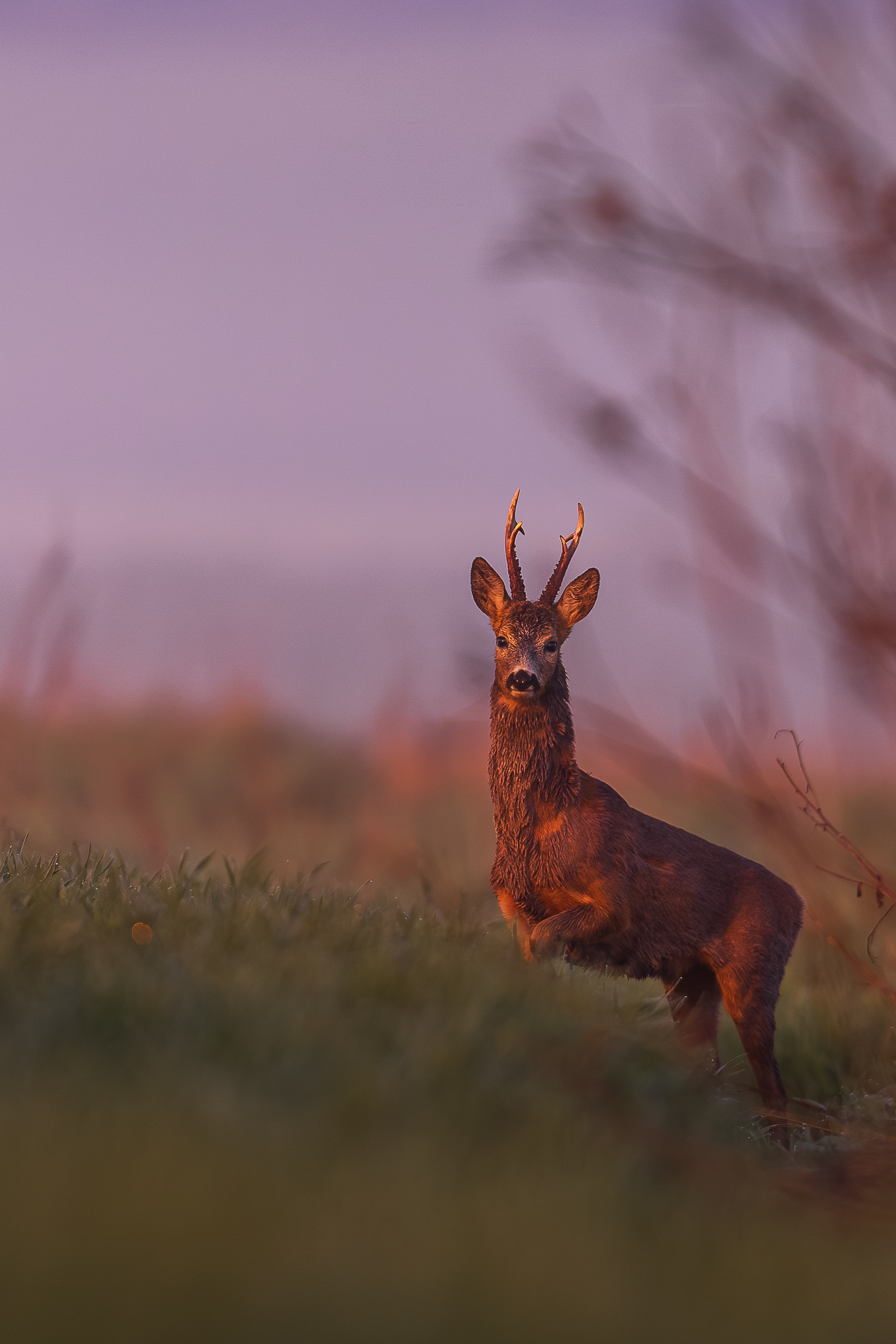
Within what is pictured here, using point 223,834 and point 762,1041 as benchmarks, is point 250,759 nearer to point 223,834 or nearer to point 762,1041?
point 223,834

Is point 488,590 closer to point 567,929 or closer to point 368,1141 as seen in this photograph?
point 567,929

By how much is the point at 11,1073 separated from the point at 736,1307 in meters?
2.17

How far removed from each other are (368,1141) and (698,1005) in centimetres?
381

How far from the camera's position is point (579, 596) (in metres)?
7.28

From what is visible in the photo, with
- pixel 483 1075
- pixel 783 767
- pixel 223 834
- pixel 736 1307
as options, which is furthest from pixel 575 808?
pixel 223 834

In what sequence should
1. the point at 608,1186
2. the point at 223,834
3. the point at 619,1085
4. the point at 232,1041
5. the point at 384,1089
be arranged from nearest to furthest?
the point at 608,1186 → the point at 384,1089 → the point at 232,1041 → the point at 619,1085 → the point at 223,834

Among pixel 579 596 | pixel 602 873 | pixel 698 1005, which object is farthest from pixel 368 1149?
pixel 579 596

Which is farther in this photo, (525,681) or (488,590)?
(488,590)

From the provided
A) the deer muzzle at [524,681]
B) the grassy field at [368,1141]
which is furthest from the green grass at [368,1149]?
the deer muzzle at [524,681]

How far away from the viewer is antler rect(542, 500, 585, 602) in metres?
7.18

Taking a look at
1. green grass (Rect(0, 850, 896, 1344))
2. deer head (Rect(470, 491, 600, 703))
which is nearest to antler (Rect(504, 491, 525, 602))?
deer head (Rect(470, 491, 600, 703))

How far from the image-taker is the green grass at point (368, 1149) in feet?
9.44

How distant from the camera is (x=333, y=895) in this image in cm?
642

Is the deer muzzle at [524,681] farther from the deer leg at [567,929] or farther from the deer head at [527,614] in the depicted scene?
the deer leg at [567,929]
